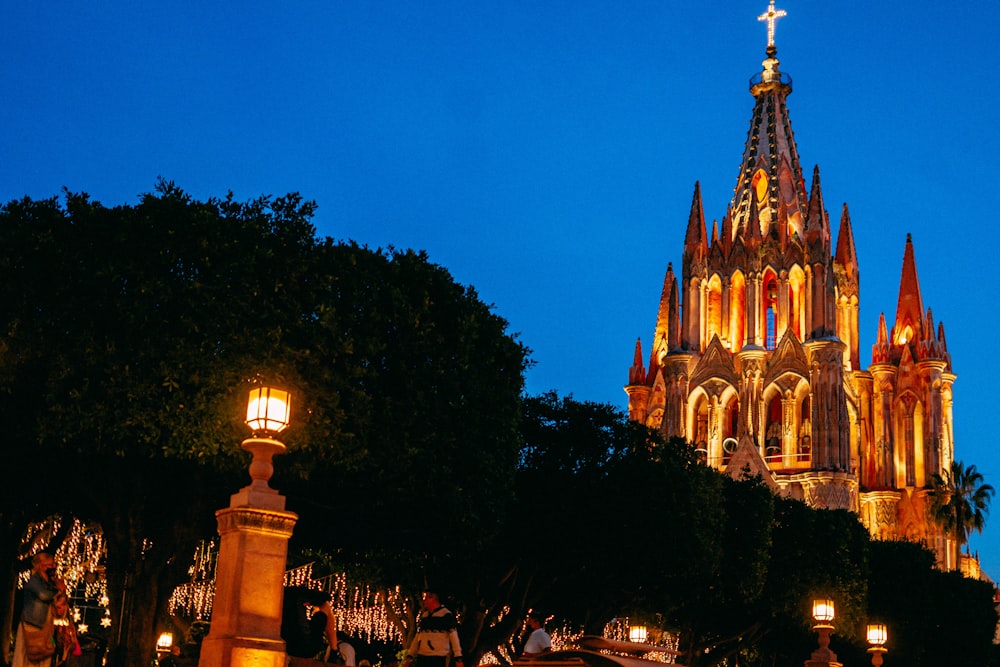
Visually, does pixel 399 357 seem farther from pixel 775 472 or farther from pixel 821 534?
pixel 775 472

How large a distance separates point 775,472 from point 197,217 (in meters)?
57.5

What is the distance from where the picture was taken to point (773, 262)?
82312 millimetres

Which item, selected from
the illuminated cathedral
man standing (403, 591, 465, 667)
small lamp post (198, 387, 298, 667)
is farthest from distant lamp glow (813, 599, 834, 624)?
the illuminated cathedral

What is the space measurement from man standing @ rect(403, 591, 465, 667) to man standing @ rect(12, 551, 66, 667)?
5.05 metres

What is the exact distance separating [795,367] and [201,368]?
196ft

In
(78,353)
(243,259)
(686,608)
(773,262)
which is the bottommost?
(686,608)

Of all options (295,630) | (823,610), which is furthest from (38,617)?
(823,610)

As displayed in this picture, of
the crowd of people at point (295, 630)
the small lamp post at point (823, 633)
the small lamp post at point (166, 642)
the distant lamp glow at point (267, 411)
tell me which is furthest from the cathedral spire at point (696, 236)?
A: the distant lamp glow at point (267, 411)

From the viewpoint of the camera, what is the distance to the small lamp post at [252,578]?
1548 cm

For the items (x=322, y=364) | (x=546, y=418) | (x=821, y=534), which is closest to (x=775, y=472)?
(x=821, y=534)

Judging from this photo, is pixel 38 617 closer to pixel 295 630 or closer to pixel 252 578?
pixel 252 578

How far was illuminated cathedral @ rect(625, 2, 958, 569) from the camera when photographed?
7662cm

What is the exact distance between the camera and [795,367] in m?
78.4

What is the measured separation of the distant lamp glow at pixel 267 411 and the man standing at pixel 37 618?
2.95 meters
